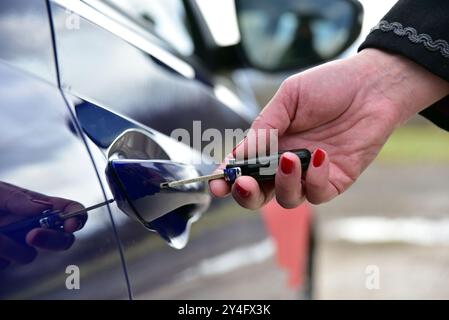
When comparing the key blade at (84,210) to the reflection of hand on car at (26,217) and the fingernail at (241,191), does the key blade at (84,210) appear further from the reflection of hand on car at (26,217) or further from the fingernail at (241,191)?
the fingernail at (241,191)

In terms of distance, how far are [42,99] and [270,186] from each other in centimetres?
53

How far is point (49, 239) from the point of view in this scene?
1.16 metres

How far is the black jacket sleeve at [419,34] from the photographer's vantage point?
5.87 ft

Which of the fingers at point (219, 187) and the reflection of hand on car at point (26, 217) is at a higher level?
the reflection of hand on car at point (26, 217)

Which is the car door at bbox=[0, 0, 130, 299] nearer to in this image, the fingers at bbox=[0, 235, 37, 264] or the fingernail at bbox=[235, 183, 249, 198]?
the fingers at bbox=[0, 235, 37, 264]

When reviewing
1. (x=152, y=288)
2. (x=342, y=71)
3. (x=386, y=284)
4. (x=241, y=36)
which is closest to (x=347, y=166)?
(x=342, y=71)

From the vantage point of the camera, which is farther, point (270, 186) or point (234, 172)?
point (270, 186)

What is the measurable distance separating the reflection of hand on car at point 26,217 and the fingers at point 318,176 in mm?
484

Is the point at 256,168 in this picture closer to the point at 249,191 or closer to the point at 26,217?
the point at 249,191

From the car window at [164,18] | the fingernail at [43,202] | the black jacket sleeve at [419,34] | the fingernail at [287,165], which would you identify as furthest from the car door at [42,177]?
the black jacket sleeve at [419,34]

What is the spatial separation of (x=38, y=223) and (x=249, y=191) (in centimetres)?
42

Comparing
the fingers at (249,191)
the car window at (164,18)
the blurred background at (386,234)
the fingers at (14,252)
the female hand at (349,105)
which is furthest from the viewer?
the blurred background at (386,234)
